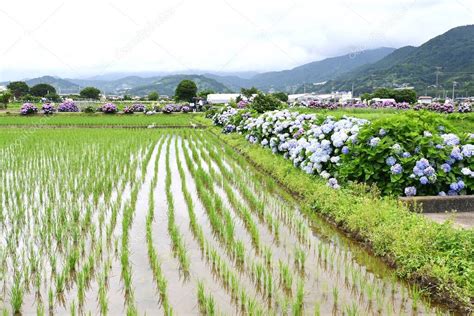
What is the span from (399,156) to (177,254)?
3525 mm

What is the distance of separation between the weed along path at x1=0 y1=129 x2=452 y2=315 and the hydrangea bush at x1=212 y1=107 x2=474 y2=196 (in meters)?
1.01

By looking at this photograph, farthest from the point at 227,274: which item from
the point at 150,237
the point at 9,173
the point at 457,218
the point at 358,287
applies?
the point at 9,173

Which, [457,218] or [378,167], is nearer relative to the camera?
[457,218]

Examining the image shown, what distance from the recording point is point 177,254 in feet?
15.8

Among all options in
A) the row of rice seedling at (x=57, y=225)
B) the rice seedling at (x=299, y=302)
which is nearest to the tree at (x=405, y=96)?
the row of rice seedling at (x=57, y=225)

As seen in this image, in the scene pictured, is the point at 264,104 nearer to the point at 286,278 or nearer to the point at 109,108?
the point at 286,278

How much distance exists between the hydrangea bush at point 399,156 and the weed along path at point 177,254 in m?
1.01

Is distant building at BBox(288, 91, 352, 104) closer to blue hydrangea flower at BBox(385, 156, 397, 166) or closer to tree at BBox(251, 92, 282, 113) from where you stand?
tree at BBox(251, 92, 282, 113)

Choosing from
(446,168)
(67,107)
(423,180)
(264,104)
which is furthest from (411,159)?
(67,107)

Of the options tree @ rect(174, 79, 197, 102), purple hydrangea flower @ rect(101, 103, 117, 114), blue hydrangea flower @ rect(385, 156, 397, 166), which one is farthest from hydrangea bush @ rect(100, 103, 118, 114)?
blue hydrangea flower @ rect(385, 156, 397, 166)

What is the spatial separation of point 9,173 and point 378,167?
7123mm

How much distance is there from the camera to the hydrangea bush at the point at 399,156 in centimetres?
642

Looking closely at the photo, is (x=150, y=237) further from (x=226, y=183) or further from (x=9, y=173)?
(x=9, y=173)

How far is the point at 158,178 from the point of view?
9.53 meters
